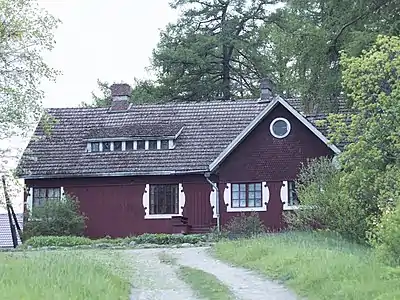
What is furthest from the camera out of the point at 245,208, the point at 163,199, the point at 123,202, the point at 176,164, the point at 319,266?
the point at 123,202

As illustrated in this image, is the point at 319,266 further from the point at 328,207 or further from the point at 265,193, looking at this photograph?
the point at 265,193

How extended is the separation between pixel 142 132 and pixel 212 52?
20.8 m

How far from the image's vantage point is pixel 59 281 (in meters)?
13.2

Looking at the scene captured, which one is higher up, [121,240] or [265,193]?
[265,193]

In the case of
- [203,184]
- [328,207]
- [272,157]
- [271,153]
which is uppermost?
[271,153]

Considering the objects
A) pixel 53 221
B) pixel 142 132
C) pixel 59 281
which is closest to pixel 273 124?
pixel 142 132

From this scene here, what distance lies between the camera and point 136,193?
118 feet

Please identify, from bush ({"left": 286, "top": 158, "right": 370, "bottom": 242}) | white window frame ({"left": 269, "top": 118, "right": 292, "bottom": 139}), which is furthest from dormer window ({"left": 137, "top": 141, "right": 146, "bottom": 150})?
bush ({"left": 286, "top": 158, "right": 370, "bottom": 242})

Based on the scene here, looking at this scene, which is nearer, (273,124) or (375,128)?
(375,128)

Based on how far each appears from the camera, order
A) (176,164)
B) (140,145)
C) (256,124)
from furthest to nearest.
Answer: (140,145), (176,164), (256,124)

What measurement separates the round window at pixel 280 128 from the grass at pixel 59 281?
18.2 m

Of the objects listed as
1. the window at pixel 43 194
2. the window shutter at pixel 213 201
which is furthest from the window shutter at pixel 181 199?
the window at pixel 43 194

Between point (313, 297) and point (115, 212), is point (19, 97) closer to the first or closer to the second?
point (115, 212)

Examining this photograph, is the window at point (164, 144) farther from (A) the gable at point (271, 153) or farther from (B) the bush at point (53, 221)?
(B) the bush at point (53, 221)
